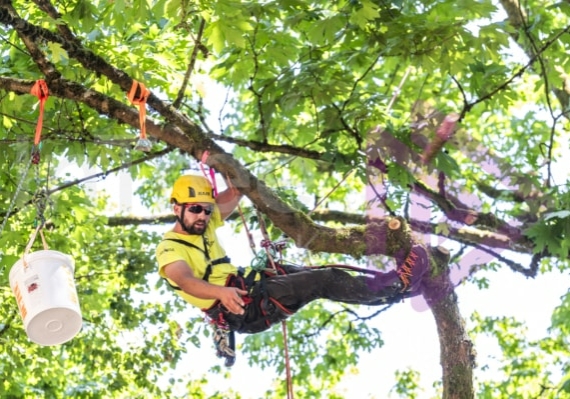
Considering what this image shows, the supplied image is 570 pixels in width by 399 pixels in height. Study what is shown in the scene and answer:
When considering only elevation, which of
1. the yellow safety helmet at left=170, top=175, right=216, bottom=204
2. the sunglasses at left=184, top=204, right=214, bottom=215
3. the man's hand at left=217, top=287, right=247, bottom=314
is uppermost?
the yellow safety helmet at left=170, top=175, right=216, bottom=204

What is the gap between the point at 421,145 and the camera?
5.09 m

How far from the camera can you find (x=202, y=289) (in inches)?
150

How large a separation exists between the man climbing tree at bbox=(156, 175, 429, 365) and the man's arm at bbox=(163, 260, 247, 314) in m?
0.04

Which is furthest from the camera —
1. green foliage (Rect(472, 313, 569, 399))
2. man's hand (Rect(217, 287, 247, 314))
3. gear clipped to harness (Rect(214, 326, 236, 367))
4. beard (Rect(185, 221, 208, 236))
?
green foliage (Rect(472, 313, 569, 399))

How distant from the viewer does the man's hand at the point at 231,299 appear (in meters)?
3.80

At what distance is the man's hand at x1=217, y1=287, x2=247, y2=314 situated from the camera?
3.80 metres

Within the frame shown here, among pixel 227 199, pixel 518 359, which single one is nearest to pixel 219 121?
pixel 227 199

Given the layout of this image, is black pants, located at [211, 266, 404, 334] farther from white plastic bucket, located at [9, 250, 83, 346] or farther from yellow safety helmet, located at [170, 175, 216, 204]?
white plastic bucket, located at [9, 250, 83, 346]

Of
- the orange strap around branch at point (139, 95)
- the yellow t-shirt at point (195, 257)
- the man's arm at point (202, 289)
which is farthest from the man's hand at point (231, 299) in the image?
the orange strap around branch at point (139, 95)

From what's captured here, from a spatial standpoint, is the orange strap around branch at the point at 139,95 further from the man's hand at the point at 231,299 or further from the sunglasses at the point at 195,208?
the man's hand at the point at 231,299

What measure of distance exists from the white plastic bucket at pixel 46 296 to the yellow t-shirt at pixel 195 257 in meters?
0.53

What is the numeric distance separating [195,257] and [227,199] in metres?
0.35

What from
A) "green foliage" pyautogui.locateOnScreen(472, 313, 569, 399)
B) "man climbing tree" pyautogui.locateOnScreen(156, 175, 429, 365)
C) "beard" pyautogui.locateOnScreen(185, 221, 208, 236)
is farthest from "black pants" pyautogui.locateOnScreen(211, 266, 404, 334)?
"green foliage" pyautogui.locateOnScreen(472, 313, 569, 399)

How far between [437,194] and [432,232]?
0.71 m
